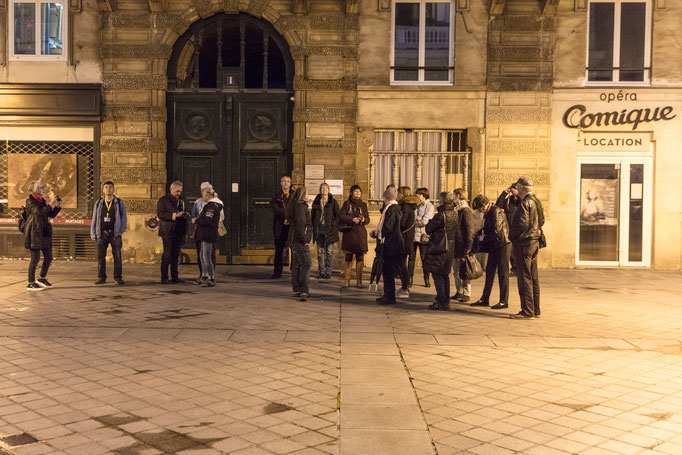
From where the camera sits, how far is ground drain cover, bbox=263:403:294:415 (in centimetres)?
595

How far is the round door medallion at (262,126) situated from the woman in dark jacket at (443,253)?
6.58 meters

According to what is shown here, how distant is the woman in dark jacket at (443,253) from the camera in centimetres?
1106

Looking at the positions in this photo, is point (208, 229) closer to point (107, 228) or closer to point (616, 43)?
point (107, 228)

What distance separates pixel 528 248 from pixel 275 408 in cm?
564

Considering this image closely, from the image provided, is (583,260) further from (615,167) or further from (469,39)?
(469,39)

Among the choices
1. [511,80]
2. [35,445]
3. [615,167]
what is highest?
[511,80]

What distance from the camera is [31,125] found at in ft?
56.1

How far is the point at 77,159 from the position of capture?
17188mm

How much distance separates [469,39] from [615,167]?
418 centimetres

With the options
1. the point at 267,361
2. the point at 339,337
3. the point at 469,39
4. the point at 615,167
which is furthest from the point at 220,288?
the point at 615,167

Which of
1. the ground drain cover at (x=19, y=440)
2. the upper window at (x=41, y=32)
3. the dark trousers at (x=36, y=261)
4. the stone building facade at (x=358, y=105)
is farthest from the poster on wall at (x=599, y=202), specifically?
the ground drain cover at (x=19, y=440)

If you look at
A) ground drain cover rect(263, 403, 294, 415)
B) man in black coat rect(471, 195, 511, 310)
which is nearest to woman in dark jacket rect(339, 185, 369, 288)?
man in black coat rect(471, 195, 511, 310)

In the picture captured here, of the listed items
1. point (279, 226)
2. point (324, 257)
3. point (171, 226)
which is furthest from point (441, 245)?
point (171, 226)

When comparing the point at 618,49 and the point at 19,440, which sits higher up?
the point at 618,49
